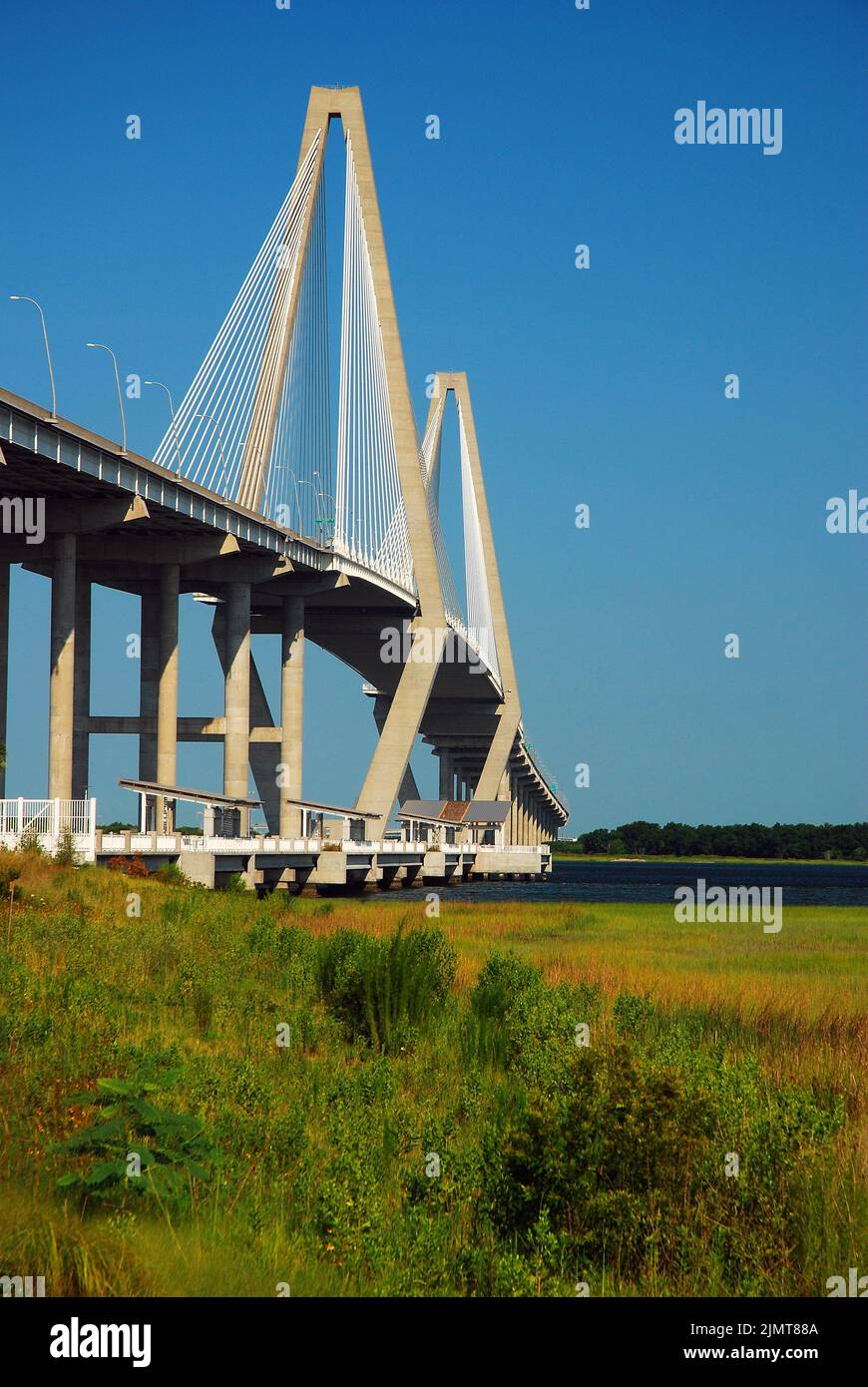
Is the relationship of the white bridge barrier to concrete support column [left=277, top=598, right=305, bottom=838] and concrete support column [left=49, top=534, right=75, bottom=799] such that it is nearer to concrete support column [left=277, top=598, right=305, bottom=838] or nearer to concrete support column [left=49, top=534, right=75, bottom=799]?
concrete support column [left=49, top=534, right=75, bottom=799]

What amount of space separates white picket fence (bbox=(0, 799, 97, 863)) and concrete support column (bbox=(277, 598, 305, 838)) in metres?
22.7

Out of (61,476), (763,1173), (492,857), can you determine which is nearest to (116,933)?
(763,1173)

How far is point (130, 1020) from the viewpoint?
14.2 m

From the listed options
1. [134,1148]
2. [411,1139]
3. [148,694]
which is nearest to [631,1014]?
[411,1139]

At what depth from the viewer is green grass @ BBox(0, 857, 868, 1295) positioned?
27.2ft

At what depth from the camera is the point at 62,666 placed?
2019 inches

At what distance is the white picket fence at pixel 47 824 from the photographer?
39.2 meters

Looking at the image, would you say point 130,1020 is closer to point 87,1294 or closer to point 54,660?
point 87,1294

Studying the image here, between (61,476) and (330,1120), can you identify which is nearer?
(330,1120)

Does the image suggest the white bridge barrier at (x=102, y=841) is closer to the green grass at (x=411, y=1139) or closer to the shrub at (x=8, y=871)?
the shrub at (x=8, y=871)

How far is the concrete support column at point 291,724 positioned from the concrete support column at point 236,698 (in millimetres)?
4911

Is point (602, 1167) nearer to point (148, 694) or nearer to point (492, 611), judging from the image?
point (148, 694)

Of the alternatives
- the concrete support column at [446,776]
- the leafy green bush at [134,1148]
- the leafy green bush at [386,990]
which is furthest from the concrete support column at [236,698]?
the concrete support column at [446,776]

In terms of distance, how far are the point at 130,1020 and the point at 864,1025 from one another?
807 centimetres
